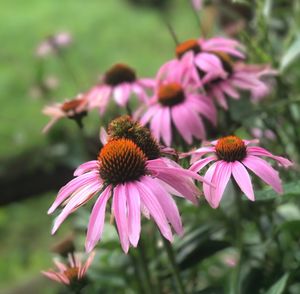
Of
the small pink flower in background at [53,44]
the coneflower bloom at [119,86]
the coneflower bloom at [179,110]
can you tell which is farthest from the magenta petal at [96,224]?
the small pink flower in background at [53,44]

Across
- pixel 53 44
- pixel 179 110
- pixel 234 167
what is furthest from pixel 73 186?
pixel 53 44

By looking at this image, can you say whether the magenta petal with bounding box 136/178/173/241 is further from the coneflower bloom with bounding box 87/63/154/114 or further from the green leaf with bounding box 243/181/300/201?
the coneflower bloom with bounding box 87/63/154/114

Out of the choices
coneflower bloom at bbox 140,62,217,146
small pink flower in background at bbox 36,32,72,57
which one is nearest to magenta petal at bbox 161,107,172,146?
coneflower bloom at bbox 140,62,217,146

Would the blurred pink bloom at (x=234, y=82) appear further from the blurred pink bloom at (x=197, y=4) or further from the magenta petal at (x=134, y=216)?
the magenta petal at (x=134, y=216)

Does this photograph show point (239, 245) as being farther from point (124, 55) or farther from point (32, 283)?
point (124, 55)

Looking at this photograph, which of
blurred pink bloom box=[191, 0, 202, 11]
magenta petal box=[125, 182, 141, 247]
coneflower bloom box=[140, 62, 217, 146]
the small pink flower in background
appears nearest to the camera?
magenta petal box=[125, 182, 141, 247]

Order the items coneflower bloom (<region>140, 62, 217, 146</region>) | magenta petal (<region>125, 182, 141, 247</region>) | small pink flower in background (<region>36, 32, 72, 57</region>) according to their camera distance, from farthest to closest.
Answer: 1. small pink flower in background (<region>36, 32, 72, 57</region>)
2. coneflower bloom (<region>140, 62, 217, 146</region>)
3. magenta petal (<region>125, 182, 141, 247</region>)

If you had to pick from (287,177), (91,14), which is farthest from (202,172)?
(91,14)
